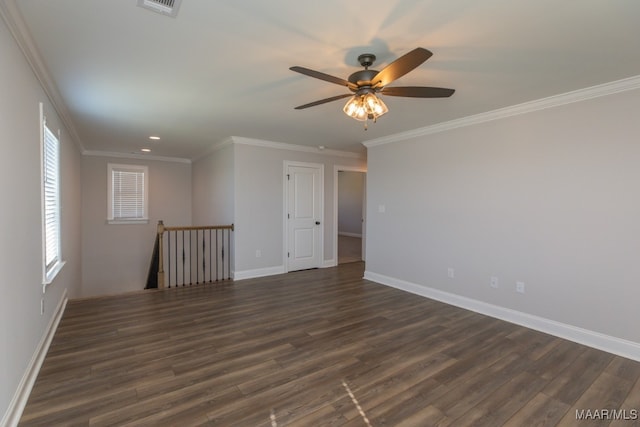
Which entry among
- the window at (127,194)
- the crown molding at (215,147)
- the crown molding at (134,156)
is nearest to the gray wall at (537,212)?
A: the crown molding at (215,147)

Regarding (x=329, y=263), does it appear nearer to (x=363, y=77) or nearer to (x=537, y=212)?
(x=537, y=212)

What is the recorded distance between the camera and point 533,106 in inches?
133

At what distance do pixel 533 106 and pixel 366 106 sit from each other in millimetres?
2160

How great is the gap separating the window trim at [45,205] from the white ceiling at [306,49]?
45cm

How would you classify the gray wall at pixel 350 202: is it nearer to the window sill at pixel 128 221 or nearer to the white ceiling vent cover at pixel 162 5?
the window sill at pixel 128 221

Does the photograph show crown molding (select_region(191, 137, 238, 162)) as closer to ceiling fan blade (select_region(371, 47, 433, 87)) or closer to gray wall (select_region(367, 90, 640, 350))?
→ gray wall (select_region(367, 90, 640, 350))

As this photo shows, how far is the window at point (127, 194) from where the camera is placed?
22.6 ft

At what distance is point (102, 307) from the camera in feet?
12.9

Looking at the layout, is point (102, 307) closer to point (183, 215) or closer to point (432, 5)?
point (183, 215)

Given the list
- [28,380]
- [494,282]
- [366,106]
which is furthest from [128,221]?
[494,282]

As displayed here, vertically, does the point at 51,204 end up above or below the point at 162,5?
below

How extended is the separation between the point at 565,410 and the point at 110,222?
794 centimetres

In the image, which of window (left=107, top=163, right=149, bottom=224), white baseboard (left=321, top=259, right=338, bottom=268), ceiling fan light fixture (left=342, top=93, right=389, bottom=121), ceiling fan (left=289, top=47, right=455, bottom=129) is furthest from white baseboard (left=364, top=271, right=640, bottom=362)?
window (left=107, top=163, right=149, bottom=224)

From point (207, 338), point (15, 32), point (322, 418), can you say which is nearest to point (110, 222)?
point (207, 338)
